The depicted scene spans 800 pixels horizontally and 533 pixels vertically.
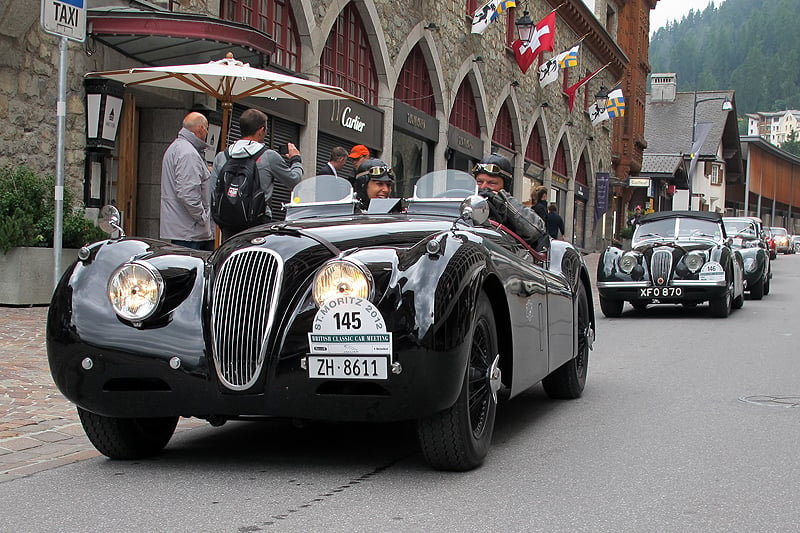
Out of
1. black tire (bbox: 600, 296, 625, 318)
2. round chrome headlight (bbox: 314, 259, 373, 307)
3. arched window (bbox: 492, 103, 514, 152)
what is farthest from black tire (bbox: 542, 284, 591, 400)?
arched window (bbox: 492, 103, 514, 152)

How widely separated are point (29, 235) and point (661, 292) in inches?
317

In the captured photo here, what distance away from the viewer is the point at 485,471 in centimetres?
475

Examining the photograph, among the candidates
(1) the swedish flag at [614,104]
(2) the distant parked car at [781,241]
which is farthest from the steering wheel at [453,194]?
(2) the distant parked car at [781,241]

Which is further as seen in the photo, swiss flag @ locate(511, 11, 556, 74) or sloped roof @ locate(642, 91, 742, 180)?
sloped roof @ locate(642, 91, 742, 180)

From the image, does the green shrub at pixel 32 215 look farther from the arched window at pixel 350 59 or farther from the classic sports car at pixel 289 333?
the arched window at pixel 350 59

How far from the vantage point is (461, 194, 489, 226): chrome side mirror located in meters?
5.38

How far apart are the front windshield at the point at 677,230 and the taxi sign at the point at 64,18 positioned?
8.92 meters

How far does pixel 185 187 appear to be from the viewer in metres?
9.52

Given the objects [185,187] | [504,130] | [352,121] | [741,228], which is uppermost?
[504,130]

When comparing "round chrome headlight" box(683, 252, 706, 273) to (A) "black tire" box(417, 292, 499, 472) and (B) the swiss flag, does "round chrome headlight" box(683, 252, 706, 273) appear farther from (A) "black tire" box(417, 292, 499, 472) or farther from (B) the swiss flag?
(B) the swiss flag

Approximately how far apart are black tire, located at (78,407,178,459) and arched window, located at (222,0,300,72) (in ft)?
40.1

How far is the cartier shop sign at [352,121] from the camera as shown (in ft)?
65.3

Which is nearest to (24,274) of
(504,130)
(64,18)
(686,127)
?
(64,18)

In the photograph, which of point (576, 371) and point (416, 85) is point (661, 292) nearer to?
point (576, 371)
